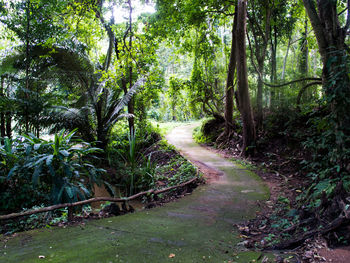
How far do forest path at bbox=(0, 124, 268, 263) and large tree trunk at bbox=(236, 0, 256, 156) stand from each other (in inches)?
154

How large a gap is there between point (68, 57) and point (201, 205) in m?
6.72

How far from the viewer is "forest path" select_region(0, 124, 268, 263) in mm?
2686

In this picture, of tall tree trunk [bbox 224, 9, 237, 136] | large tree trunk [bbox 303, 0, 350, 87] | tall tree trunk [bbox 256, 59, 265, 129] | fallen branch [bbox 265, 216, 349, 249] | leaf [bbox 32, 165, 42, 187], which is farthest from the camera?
tall tree trunk [bbox 224, 9, 237, 136]

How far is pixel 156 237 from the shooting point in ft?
10.7

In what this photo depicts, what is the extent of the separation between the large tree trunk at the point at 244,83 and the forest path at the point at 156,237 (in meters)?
3.90

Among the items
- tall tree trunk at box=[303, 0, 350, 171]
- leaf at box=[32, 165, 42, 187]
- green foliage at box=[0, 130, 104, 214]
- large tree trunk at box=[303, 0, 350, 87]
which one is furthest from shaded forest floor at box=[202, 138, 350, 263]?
leaf at box=[32, 165, 42, 187]

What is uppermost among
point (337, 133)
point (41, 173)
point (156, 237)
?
point (337, 133)

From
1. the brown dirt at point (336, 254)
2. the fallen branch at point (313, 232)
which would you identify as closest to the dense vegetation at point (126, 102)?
the fallen branch at point (313, 232)

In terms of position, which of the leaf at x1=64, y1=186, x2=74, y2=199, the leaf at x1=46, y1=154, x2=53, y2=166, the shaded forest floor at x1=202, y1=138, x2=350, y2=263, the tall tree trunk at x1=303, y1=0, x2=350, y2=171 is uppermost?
the tall tree trunk at x1=303, y1=0, x2=350, y2=171

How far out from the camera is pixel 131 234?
3.35 m

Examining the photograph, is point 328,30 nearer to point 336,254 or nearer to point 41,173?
point 336,254

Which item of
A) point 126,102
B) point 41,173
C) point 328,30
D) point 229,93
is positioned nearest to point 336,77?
point 328,30

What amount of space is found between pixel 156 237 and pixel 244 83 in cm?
667

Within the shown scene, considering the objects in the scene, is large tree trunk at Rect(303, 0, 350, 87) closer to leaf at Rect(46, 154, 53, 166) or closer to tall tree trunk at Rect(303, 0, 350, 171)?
tall tree trunk at Rect(303, 0, 350, 171)
